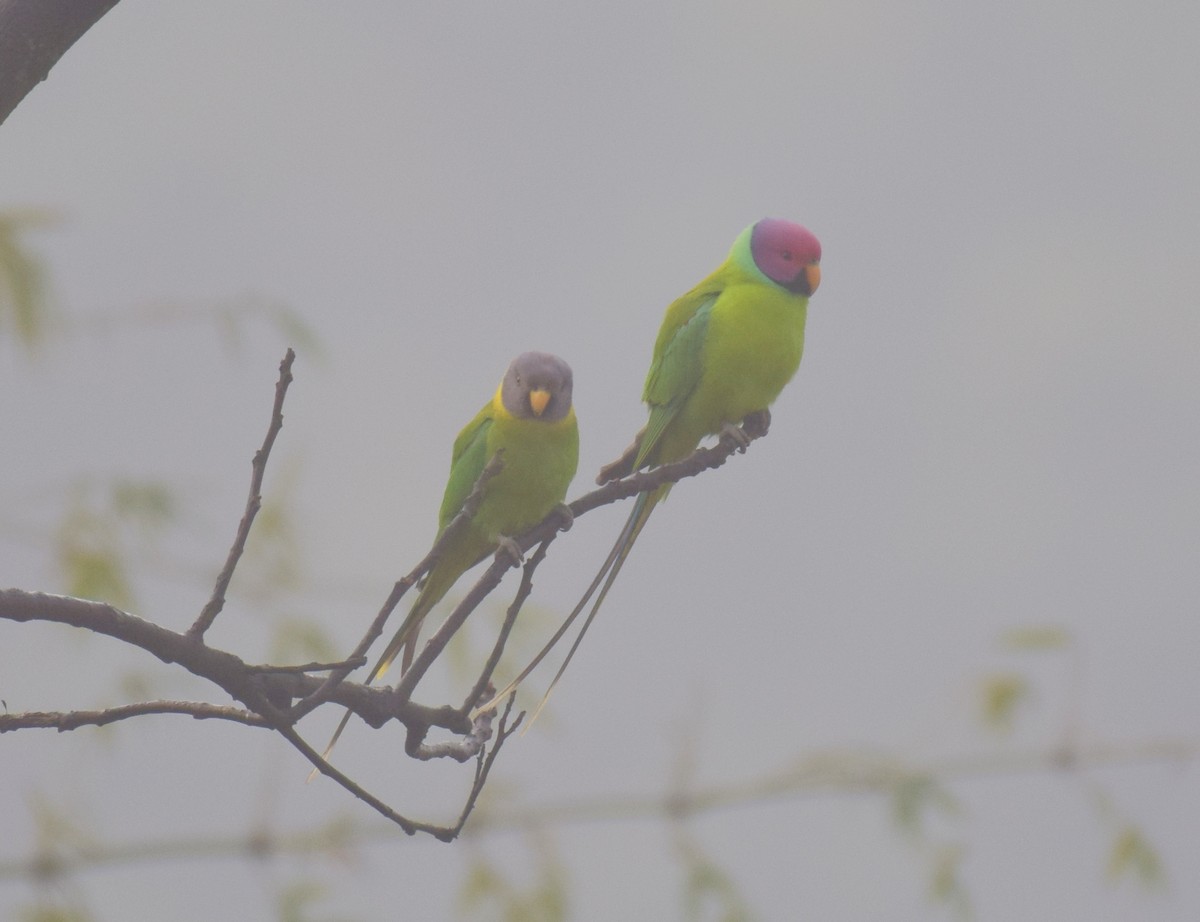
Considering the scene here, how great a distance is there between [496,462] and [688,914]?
3.54 m

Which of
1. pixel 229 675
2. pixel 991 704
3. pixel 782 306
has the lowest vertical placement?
pixel 991 704

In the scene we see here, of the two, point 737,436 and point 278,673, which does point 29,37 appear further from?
point 737,436

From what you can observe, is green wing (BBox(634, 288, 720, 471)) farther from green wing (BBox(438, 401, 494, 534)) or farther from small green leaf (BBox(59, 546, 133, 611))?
small green leaf (BBox(59, 546, 133, 611))

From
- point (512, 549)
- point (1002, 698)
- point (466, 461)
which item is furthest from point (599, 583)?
point (1002, 698)

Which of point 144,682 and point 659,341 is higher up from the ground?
point 659,341

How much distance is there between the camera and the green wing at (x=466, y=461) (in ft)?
8.01

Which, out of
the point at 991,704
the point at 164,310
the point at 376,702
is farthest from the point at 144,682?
the point at 376,702

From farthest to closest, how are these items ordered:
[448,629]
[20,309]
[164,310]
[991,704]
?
[991,704]
[164,310]
[20,309]
[448,629]

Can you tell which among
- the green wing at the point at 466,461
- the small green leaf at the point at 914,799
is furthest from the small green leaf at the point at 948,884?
the green wing at the point at 466,461

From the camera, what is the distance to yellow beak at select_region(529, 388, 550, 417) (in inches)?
89.3

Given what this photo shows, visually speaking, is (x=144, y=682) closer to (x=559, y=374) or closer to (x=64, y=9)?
(x=559, y=374)

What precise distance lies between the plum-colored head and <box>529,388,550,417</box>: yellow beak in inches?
20.3

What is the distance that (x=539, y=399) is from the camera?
2266 mm

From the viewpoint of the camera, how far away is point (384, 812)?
127cm
